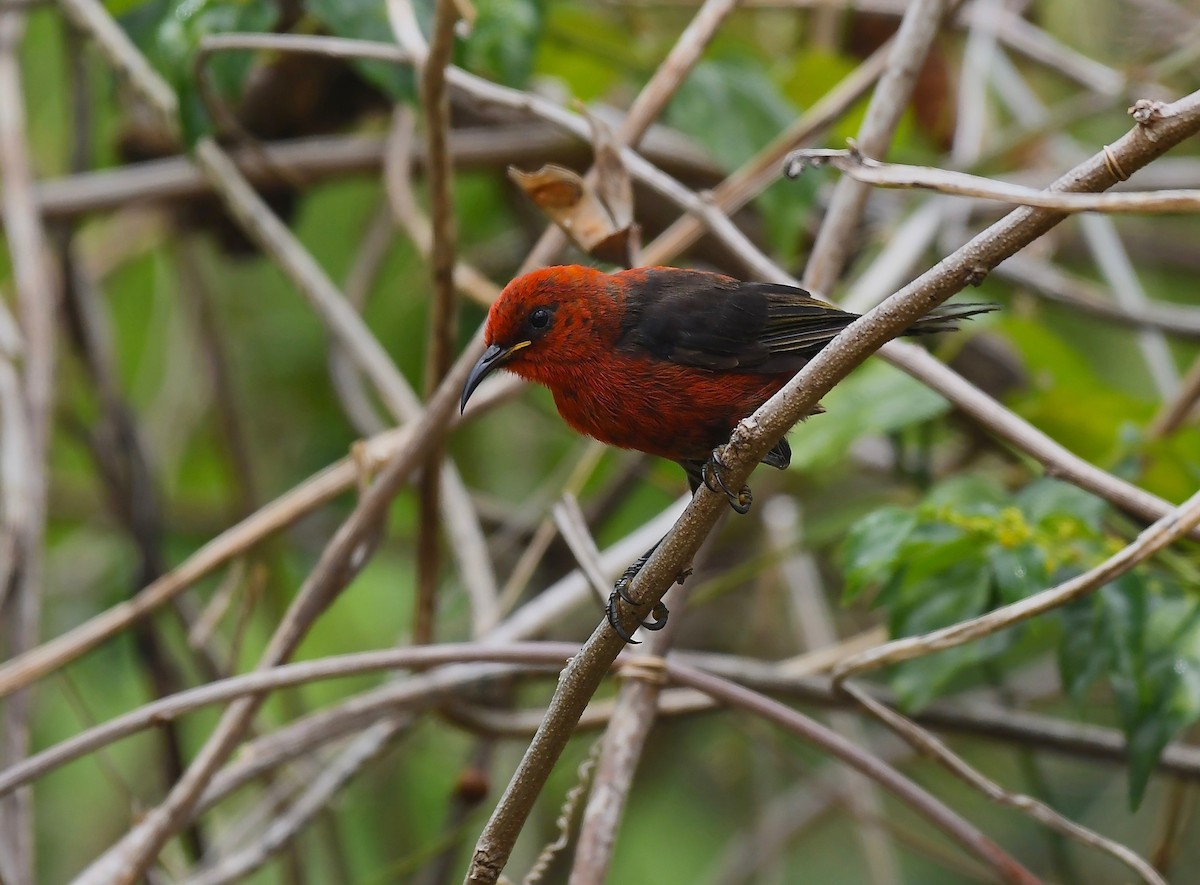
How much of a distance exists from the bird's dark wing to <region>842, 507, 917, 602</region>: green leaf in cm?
37

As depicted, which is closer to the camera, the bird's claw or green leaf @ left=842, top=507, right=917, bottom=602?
the bird's claw

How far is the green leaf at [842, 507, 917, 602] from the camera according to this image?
2.53 metres

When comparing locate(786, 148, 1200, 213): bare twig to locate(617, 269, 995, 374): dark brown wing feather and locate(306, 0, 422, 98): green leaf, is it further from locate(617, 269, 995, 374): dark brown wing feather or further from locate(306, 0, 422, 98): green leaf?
locate(306, 0, 422, 98): green leaf

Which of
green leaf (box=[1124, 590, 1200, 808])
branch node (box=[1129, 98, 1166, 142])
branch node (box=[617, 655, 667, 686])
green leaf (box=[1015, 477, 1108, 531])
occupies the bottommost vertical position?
green leaf (box=[1124, 590, 1200, 808])

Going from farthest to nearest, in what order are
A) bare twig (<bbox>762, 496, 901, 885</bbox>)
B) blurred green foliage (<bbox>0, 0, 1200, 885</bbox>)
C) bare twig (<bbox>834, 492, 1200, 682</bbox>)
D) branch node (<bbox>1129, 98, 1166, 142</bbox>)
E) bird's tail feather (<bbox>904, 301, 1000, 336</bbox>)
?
1. bare twig (<bbox>762, 496, 901, 885</bbox>)
2. blurred green foliage (<bbox>0, 0, 1200, 885</bbox>)
3. bird's tail feather (<bbox>904, 301, 1000, 336</bbox>)
4. bare twig (<bbox>834, 492, 1200, 682</bbox>)
5. branch node (<bbox>1129, 98, 1166, 142</bbox>)

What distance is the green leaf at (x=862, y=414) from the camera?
2953 mm

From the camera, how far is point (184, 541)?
16.5 ft

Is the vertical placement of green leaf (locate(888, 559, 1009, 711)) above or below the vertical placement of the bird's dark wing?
below

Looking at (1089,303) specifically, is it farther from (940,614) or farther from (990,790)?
(990,790)

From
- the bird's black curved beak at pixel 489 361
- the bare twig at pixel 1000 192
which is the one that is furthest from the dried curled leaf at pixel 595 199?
the bare twig at pixel 1000 192

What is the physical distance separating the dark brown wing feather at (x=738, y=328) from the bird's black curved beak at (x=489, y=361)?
0.80 ft

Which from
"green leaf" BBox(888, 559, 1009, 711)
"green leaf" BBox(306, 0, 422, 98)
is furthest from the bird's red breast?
"green leaf" BBox(306, 0, 422, 98)

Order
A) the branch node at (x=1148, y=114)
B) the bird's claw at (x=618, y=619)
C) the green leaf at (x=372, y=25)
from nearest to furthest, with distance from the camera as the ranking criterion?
the branch node at (x=1148, y=114) < the bird's claw at (x=618, y=619) < the green leaf at (x=372, y=25)

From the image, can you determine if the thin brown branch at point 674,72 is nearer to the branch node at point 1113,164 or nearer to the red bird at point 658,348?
the red bird at point 658,348
